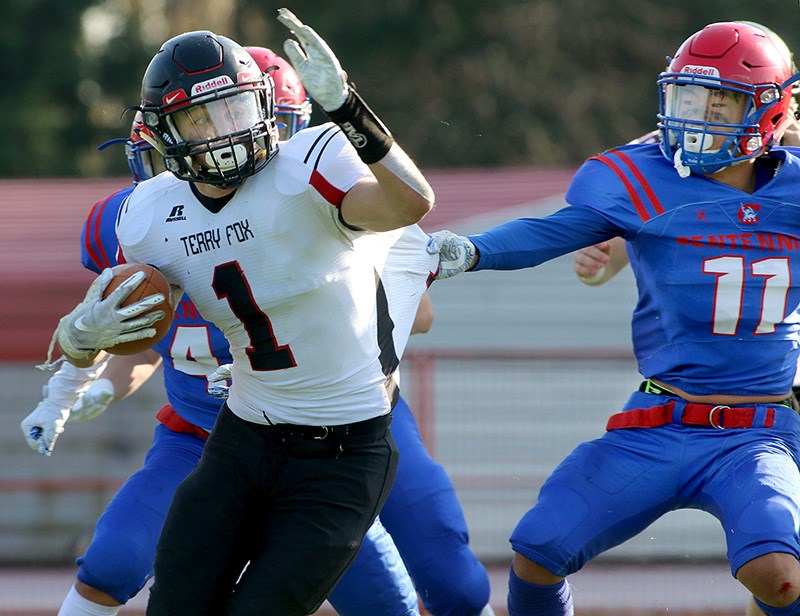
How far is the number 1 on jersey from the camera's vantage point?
3639mm

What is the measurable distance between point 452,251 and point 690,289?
0.76 meters

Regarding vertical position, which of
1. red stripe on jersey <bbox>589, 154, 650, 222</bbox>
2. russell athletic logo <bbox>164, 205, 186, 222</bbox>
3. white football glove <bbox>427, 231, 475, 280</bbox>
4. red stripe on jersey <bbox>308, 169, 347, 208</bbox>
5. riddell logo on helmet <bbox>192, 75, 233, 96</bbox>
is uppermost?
riddell logo on helmet <bbox>192, 75, 233, 96</bbox>

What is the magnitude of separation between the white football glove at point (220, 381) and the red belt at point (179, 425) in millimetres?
242

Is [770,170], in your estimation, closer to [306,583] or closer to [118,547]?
[306,583]

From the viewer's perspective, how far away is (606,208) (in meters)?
4.21

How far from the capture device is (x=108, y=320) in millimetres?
3703

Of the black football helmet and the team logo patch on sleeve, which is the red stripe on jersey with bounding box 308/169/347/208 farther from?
the team logo patch on sleeve

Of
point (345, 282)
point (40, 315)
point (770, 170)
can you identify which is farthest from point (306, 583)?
point (40, 315)

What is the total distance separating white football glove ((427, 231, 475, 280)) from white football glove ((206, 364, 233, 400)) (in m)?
Answer: 0.71

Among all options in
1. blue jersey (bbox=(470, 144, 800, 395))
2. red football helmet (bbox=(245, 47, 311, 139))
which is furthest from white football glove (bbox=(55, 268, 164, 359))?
red football helmet (bbox=(245, 47, 311, 139))

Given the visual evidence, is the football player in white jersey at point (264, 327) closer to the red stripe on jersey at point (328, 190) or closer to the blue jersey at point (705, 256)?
the red stripe on jersey at point (328, 190)

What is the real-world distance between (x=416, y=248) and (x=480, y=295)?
501 cm

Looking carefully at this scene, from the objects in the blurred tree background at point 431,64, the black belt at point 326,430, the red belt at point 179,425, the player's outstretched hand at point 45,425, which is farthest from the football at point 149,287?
the blurred tree background at point 431,64

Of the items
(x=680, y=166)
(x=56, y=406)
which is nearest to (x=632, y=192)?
(x=680, y=166)
